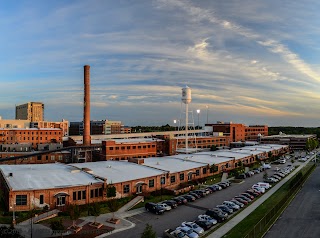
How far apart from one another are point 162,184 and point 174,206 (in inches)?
461

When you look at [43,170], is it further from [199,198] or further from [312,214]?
[312,214]

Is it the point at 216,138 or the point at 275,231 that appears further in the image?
the point at 216,138

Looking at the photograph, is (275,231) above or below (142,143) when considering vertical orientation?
below

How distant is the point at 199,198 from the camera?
51531 millimetres

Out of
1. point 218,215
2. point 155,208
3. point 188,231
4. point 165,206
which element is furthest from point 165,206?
point 188,231

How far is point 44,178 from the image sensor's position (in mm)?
47812

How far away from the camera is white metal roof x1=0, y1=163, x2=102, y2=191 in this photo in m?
43.6

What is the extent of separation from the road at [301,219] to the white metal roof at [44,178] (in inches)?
1014

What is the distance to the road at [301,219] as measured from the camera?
34.4m

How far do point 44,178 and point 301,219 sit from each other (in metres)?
36.1

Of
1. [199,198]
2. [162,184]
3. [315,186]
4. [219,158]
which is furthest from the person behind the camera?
[219,158]

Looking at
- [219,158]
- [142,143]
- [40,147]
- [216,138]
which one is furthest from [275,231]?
[216,138]

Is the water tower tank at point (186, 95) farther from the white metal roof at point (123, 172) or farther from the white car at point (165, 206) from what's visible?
the white car at point (165, 206)

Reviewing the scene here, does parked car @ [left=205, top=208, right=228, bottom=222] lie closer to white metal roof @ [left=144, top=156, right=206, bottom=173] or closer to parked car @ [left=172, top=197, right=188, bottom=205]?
parked car @ [left=172, top=197, right=188, bottom=205]
